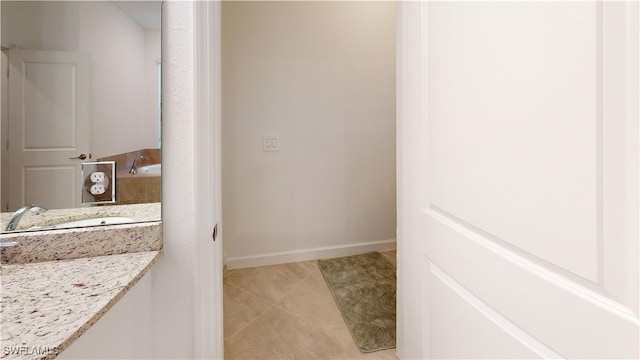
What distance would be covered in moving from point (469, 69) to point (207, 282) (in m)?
1.02

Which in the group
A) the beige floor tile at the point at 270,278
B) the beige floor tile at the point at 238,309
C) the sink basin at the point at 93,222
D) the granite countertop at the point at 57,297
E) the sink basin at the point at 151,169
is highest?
the sink basin at the point at 151,169

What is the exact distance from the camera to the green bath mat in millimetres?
1570

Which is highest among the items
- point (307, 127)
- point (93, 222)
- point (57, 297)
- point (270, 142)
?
point (307, 127)

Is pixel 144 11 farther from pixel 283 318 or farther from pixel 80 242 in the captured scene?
pixel 283 318

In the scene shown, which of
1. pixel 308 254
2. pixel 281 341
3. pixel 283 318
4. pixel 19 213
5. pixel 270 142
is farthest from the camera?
pixel 308 254

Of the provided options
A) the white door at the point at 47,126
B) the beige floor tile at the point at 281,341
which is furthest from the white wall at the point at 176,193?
the beige floor tile at the point at 281,341

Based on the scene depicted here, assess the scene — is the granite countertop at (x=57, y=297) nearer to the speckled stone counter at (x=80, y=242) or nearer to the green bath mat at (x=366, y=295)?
the speckled stone counter at (x=80, y=242)

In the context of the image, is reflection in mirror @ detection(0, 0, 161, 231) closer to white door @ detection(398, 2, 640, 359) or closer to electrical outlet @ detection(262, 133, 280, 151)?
white door @ detection(398, 2, 640, 359)

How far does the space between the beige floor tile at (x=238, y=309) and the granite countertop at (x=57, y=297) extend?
1028 mm

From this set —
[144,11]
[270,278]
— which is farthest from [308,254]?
[144,11]

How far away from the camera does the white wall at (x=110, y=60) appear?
83 centimetres

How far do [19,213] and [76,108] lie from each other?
1.09ft

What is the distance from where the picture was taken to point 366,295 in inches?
77.3

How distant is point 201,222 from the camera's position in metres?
0.89
